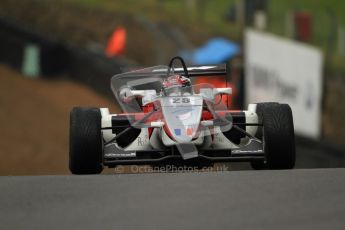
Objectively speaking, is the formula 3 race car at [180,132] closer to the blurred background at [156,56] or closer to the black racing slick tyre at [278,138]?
the black racing slick tyre at [278,138]

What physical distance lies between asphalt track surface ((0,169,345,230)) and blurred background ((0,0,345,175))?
10.8m

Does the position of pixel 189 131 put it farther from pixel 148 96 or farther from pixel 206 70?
pixel 206 70

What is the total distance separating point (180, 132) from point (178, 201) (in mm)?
3111

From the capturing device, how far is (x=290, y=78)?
22.0m

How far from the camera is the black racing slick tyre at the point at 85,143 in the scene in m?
12.8

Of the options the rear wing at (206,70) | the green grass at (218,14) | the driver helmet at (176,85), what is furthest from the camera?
the green grass at (218,14)

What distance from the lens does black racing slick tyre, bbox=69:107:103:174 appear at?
505 inches

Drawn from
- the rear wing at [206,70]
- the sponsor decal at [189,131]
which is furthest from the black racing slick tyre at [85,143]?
the rear wing at [206,70]

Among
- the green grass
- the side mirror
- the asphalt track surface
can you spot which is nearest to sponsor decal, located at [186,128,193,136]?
the side mirror

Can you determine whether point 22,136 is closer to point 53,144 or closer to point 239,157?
point 53,144

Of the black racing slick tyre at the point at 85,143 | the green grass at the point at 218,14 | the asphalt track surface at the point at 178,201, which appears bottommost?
the asphalt track surface at the point at 178,201

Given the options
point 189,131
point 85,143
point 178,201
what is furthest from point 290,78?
point 178,201

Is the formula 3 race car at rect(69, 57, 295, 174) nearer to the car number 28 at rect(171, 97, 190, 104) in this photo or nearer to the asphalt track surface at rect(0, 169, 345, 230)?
the car number 28 at rect(171, 97, 190, 104)

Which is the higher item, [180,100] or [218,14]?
[218,14]
